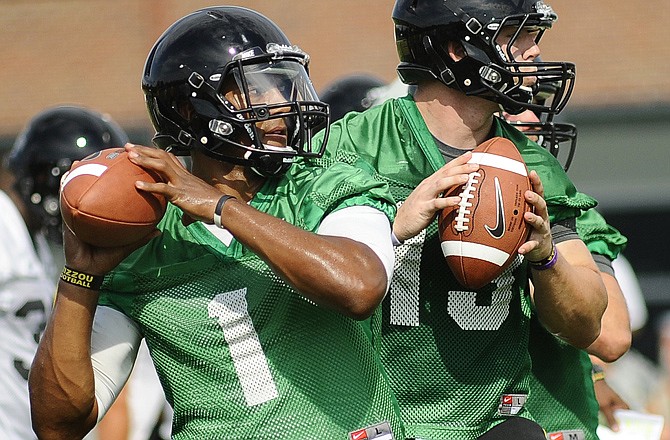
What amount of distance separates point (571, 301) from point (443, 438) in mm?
545

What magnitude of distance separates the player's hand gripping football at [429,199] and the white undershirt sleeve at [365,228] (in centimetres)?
20

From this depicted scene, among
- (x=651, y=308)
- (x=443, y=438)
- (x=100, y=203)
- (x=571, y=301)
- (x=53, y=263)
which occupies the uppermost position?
(x=100, y=203)

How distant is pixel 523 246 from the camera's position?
9.88 feet

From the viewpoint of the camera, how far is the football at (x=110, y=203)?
2760mm

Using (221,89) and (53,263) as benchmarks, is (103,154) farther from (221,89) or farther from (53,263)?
(53,263)

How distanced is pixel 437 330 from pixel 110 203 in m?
1.07

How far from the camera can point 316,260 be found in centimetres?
269

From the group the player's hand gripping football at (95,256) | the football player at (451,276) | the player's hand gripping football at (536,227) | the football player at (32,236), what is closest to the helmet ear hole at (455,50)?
the football player at (451,276)

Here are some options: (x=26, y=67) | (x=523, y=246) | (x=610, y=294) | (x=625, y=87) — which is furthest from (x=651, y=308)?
(x=523, y=246)

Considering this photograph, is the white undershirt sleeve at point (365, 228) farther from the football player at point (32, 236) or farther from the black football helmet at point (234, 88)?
the football player at point (32, 236)

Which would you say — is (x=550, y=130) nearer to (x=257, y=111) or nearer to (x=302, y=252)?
(x=257, y=111)

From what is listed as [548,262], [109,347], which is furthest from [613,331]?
[109,347]

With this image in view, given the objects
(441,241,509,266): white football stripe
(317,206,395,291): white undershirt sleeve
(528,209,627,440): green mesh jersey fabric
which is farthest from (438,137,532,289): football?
(528,209,627,440): green mesh jersey fabric

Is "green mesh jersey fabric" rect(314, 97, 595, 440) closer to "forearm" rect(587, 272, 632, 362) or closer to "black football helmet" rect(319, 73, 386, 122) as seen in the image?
"forearm" rect(587, 272, 632, 362)
